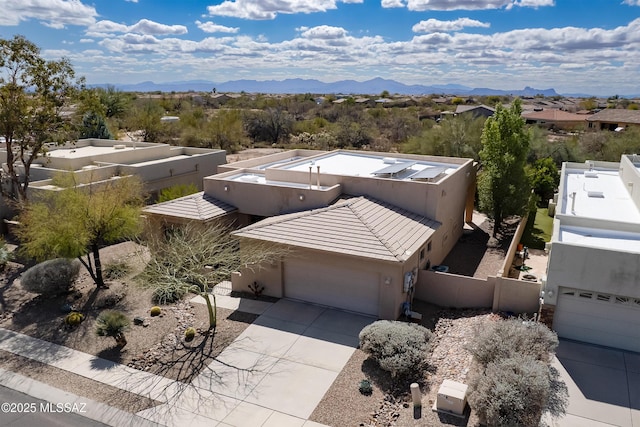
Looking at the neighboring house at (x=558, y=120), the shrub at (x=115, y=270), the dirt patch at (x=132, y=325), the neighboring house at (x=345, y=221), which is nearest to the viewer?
the dirt patch at (x=132, y=325)

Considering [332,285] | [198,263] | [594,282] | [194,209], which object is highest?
[194,209]

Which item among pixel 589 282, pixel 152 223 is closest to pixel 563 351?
pixel 589 282

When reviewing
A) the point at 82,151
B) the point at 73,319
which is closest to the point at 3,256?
the point at 73,319

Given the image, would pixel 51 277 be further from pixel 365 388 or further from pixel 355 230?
pixel 365 388

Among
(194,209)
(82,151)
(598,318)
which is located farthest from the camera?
(82,151)

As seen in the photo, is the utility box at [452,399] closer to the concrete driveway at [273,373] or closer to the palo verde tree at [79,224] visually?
the concrete driveway at [273,373]

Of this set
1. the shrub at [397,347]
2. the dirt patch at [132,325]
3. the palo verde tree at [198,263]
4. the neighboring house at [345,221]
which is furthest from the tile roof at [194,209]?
the shrub at [397,347]

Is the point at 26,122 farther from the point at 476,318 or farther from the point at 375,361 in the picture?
the point at 476,318
